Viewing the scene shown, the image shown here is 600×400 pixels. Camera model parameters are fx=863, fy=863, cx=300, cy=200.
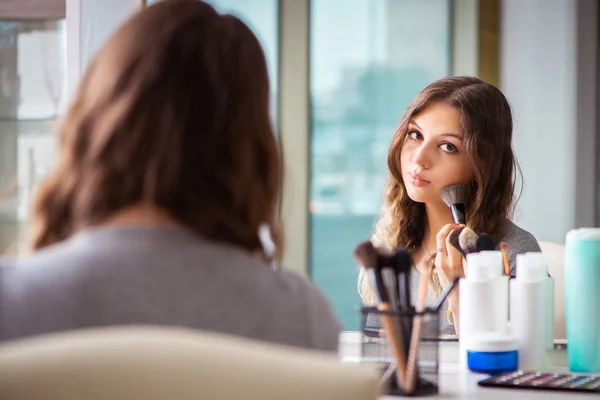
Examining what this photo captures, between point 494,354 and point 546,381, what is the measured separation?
0.41ft

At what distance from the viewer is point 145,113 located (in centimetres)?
85

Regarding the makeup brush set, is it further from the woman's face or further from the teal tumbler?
the woman's face

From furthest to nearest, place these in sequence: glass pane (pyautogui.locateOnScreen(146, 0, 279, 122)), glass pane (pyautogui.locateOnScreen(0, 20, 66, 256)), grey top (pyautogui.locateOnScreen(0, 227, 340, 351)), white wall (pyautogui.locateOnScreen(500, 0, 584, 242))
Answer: glass pane (pyautogui.locateOnScreen(146, 0, 279, 122)) → white wall (pyautogui.locateOnScreen(500, 0, 584, 242)) → glass pane (pyautogui.locateOnScreen(0, 20, 66, 256)) → grey top (pyautogui.locateOnScreen(0, 227, 340, 351))

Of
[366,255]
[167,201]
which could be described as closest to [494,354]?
[366,255]

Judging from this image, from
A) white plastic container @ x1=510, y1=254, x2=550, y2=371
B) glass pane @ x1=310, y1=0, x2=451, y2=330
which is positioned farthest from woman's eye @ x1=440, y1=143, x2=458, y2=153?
glass pane @ x1=310, y1=0, x2=451, y2=330

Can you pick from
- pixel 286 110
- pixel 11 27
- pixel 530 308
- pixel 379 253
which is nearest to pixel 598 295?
pixel 530 308

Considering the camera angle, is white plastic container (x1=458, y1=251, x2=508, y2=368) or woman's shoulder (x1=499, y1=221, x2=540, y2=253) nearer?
white plastic container (x1=458, y1=251, x2=508, y2=368)

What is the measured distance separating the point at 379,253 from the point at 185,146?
43 cm

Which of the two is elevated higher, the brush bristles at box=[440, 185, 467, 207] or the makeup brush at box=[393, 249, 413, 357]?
the brush bristles at box=[440, 185, 467, 207]

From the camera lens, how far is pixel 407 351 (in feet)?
3.98

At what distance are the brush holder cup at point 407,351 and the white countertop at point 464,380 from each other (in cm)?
2

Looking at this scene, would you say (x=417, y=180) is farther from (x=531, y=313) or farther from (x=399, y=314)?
(x=399, y=314)

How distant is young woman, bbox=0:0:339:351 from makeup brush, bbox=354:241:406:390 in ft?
0.91

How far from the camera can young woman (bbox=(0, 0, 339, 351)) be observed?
→ 780 millimetres
